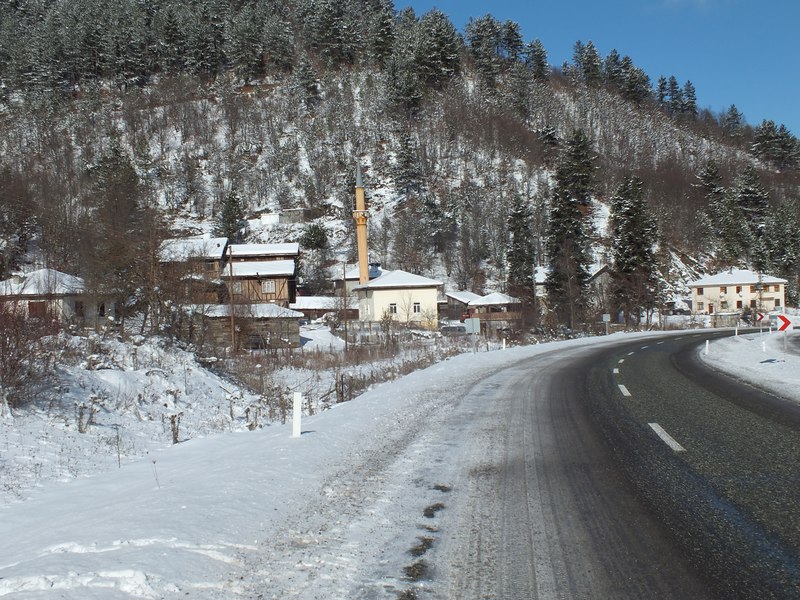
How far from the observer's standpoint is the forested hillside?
2815 inches

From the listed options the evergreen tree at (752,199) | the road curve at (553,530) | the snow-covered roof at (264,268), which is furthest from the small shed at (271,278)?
the evergreen tree at (752,199)

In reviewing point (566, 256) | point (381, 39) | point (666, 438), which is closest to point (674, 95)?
point (381, 39)

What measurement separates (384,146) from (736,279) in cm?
6256

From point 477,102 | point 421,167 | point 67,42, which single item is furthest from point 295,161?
point 67,42

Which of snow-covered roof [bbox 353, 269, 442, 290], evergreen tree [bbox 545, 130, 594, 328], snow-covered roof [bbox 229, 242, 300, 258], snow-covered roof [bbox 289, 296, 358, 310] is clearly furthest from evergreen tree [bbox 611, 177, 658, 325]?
snow-covered roof [bbox 229, 242, 300, 258]

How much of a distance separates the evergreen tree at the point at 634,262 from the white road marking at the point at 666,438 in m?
56.6

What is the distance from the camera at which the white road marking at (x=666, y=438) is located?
7240 mm

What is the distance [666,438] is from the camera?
787 cm

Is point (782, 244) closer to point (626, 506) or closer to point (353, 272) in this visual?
point (353, 272)

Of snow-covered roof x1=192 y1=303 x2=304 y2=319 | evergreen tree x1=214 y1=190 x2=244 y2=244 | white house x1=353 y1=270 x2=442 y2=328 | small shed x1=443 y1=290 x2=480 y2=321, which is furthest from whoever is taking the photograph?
evergreen tree x1=214 y1=190 x2=244 y2=244

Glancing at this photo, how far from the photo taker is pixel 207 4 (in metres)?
138

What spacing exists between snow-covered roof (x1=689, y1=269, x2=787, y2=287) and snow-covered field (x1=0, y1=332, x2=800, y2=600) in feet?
282

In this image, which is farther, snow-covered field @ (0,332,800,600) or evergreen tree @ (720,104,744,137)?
evergreen tree @ (720,104,744,137)

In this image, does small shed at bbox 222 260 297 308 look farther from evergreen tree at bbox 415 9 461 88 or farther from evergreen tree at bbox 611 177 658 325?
evergreen tree at bbox 415 9 461 88
